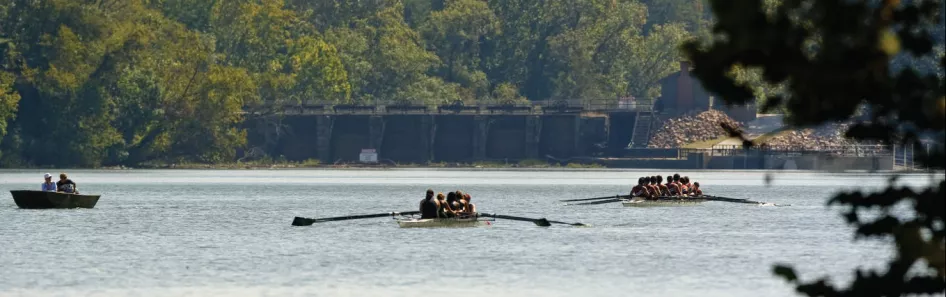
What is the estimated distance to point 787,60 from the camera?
616 inches

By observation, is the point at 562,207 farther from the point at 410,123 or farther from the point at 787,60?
the point at 410,123

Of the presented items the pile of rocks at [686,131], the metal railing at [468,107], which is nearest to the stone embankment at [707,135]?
the pile of rocks at [686,131]

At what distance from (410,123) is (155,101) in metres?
24.6

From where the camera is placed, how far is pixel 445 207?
2235 inches

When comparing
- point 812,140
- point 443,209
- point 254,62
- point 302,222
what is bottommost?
point 302,222

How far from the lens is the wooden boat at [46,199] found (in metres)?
71.4

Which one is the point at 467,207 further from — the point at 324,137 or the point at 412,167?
the point at 324,137

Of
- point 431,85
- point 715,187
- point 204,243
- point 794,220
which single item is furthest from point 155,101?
point 204,243

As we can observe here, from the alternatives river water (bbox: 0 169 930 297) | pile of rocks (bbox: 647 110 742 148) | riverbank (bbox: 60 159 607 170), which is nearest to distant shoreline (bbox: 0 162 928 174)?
riverbank (bbox: 60 159 607 170)

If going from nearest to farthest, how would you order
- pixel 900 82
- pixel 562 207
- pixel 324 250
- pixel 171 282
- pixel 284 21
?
pixel 900 82, pixel 171 282, pixel 324 250, pixel 562 207, pixel 284 21

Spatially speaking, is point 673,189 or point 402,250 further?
point 673,189

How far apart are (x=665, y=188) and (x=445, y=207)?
2115 centimetres

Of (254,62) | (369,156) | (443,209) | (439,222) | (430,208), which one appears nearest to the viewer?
(430,208)

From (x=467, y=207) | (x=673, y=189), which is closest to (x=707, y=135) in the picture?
(x=673, y=189)
